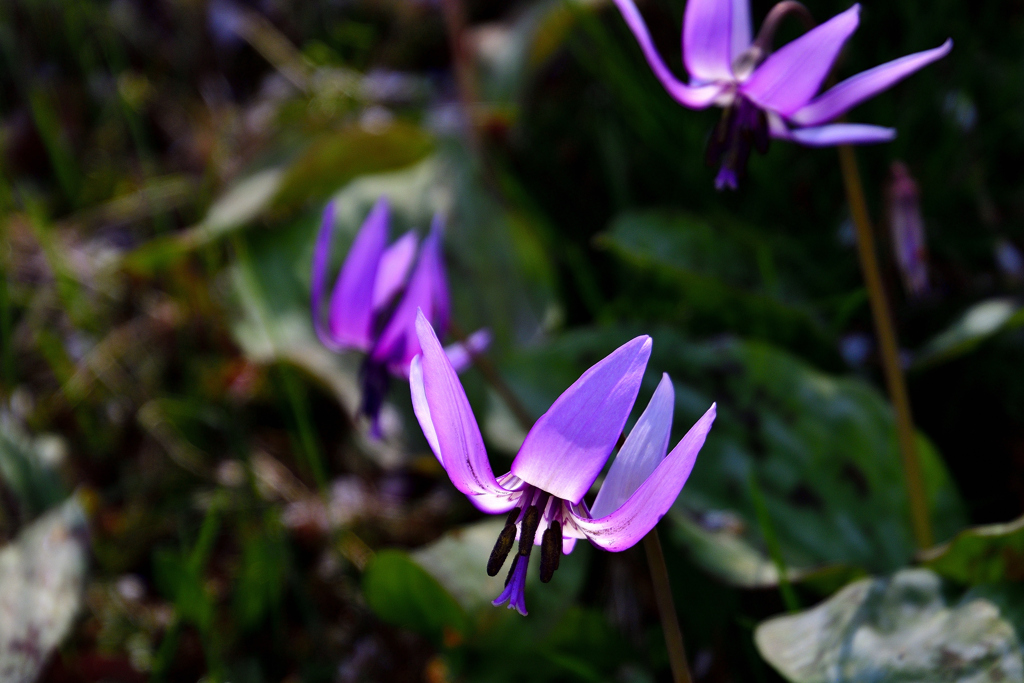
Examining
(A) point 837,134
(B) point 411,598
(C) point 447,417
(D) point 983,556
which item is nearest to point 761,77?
(A) point 837,134

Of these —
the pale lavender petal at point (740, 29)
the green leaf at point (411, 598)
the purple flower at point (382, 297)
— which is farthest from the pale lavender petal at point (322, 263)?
the pale lavender petal at point (740, 29)

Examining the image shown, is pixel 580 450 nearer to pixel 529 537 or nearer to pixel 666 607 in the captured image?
pixel 529 537

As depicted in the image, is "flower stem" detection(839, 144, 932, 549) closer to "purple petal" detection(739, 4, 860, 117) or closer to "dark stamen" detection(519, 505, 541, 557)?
"purple petal" detection(739, 4, 860, 117)

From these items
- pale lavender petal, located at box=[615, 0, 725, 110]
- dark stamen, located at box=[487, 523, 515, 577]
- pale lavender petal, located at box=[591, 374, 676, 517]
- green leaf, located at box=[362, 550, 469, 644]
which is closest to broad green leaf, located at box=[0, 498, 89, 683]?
green leaf, located at box=[362, 550, 469, 644]

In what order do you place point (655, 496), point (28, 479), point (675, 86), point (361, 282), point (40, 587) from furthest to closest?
point (28, 479) < point (40, 587) < point (361, 282) < point (675, 86) < point (655, 496)

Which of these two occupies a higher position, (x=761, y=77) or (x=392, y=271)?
(x=761, y=77)

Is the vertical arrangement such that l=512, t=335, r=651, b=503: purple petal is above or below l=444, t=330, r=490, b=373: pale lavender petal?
above
